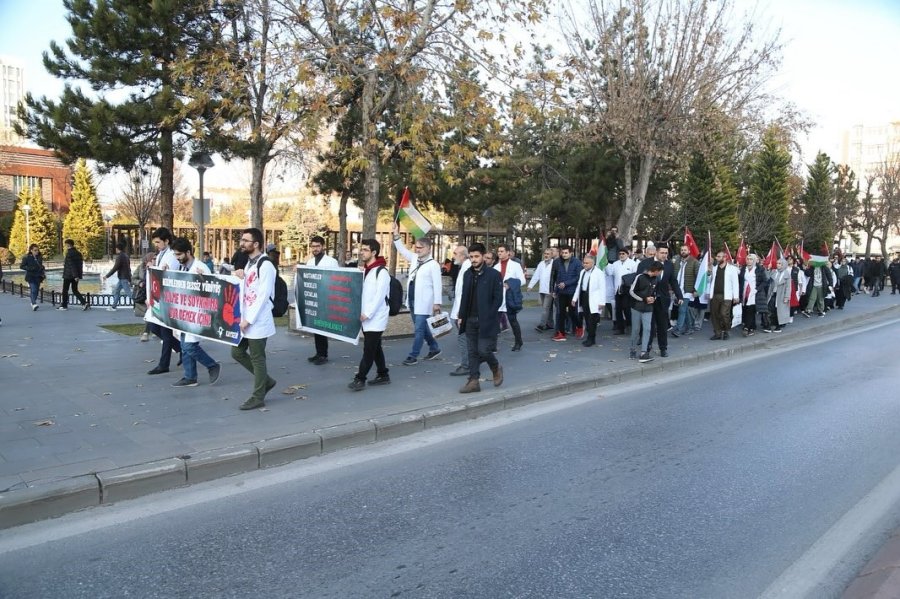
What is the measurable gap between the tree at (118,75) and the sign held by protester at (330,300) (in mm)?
6352

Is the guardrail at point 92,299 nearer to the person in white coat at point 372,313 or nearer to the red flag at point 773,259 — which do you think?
the person in white coat at point 372,313

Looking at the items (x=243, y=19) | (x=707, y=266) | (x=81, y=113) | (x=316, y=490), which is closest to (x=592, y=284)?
(x=707, y=266)

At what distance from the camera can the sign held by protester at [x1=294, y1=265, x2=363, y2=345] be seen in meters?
8.70

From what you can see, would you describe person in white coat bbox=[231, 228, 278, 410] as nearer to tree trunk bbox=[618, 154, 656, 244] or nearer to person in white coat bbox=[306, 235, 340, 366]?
person in white coat bbox=[306, 235, 340, 366]

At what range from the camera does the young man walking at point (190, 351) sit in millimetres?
7871

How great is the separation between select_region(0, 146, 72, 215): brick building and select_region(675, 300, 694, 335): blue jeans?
52.1 m

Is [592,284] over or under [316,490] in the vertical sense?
over

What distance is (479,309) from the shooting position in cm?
783

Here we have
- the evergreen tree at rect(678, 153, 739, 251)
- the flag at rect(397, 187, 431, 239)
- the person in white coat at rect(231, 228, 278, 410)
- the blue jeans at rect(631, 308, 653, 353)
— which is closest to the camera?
the person in white coat at rect(231, 228, 278, 410)

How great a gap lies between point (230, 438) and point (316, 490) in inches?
48.8

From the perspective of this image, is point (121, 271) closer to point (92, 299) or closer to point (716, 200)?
point (92, 299)

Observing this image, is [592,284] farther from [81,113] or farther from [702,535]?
[81,113]

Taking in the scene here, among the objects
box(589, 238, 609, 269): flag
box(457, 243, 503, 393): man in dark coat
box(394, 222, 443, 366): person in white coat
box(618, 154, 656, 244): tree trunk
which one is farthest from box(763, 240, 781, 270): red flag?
box(457, 243, 503, 393): man in dark coat

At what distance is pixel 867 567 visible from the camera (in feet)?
12.4
